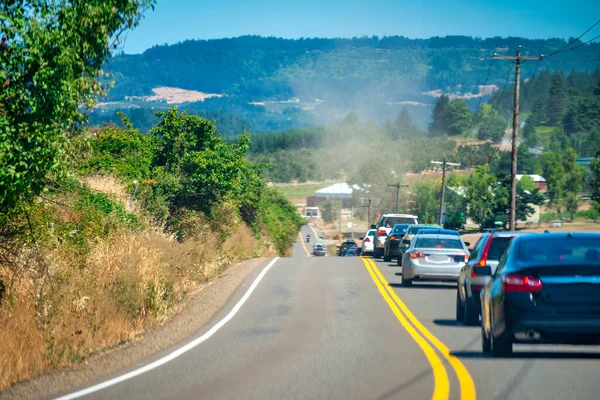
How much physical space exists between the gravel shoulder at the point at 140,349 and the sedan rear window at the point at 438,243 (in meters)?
5.06

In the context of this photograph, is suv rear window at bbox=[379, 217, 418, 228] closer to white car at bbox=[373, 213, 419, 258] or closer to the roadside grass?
white car at bbox=[373, 213, 419, 258]

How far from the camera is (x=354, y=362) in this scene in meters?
11.7

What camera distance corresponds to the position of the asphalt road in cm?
945

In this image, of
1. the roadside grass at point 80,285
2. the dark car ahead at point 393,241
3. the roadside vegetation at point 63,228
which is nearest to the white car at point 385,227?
the dark car ahead at point 393,241

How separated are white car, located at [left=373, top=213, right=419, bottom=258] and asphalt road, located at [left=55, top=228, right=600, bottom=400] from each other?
71.3 ft


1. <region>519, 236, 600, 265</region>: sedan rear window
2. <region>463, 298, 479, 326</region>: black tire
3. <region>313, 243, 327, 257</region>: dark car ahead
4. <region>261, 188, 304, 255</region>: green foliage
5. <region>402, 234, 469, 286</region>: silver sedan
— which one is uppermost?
<region>519, 236, 600, 265</region>: sedan rear window

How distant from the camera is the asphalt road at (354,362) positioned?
9.45m

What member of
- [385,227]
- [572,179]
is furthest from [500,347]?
[572,179]

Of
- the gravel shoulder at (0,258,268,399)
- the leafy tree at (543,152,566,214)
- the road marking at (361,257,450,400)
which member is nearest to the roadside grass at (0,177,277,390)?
the gravel shoulder at (0,258,268,399)

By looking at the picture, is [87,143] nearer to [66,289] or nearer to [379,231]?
[66,289]

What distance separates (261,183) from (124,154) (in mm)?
19372

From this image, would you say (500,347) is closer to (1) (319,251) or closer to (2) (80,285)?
(2) (80,285)

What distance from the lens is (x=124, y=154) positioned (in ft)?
119

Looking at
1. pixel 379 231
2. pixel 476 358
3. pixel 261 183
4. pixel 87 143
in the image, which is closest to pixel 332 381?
pixel 476 358
